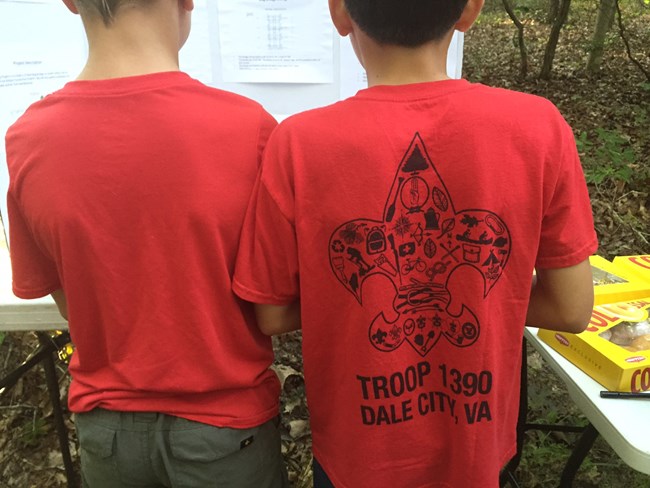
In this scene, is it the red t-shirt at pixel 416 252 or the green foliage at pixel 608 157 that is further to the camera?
the green foliage at pixel 608 157

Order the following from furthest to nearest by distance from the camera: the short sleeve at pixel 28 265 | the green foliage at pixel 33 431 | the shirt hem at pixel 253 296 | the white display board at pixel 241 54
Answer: the green foliage at pixel 33 431, the white display board at pixel 241 54, the short sleeve at pixel 28 265, the shirt hem at pixel 253 296

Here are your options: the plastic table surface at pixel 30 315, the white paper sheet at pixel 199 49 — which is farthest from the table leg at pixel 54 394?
the white paper sheet at pixel 199 49

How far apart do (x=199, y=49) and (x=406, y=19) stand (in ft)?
4.09

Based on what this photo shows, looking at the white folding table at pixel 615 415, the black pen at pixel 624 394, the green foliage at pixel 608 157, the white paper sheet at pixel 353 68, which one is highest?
the white paper sheet at pixel 353 68

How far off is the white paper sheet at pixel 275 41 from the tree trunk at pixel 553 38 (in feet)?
18.6

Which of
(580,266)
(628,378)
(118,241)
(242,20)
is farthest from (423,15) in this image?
(242,20)

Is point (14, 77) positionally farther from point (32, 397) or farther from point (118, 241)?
point (32, 397)

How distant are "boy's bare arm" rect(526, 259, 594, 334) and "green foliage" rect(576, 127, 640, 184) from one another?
3.81 m

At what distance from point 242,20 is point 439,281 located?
4.51 ft

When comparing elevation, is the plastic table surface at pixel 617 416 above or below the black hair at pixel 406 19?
below

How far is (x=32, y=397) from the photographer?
2.78 m

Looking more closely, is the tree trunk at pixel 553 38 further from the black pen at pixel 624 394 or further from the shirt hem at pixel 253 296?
the shirt hem at pixel 253 296

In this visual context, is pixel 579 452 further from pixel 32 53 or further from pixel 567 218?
pixel 32 53

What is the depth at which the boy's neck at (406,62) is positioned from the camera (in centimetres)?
93
